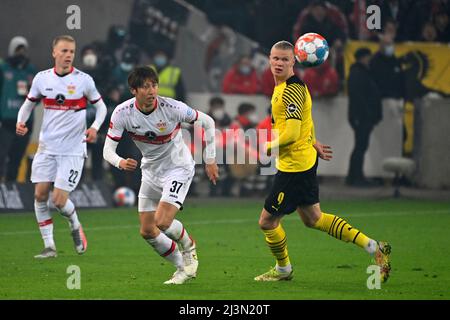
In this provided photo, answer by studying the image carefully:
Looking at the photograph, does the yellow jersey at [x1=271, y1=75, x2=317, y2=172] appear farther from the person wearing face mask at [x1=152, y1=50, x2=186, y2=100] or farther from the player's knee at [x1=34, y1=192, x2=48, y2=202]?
the person wearing face mask at [x1=152, y1=50, x2=186, y2=100]

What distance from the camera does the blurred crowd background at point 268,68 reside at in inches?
849

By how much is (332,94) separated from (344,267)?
1026cm

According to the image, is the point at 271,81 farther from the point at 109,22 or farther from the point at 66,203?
the point at 66,203

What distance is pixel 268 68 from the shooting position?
2208 cm

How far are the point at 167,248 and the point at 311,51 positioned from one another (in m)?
2.32

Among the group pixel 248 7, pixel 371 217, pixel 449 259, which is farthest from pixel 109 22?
pixel 449 259

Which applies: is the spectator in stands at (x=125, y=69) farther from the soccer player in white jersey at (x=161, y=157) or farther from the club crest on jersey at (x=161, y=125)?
the club crest on jersey at (x=161, y=125)

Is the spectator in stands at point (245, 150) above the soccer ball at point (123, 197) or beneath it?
above

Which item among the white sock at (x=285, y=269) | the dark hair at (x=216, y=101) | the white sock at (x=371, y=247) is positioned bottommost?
the white sock at (x=285, y=269)

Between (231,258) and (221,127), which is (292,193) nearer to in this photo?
(231,258)

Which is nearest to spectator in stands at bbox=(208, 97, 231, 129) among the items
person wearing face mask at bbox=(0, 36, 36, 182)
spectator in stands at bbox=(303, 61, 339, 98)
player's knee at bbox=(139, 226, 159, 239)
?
spectator in stands at bbox=(303, 61, 339, 98)

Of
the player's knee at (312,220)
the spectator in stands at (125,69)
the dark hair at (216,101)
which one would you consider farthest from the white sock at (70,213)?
the dark hair at (216,101)

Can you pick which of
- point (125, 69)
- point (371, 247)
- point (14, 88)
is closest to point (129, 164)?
point (371, 247)

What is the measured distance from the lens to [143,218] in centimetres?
1112
